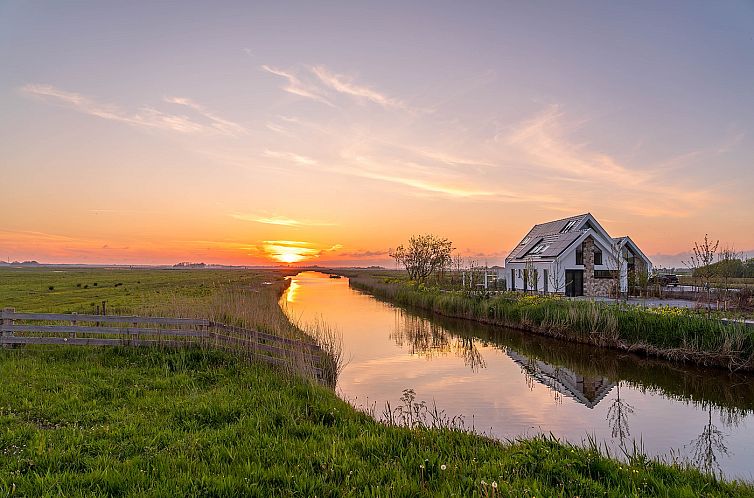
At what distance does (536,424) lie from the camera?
8750mm

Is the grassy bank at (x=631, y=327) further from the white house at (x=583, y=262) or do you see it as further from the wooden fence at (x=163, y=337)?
the wooden fence at (x=163, y=337)

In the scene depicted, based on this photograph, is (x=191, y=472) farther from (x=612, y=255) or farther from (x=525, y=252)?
(x=525, y=252)

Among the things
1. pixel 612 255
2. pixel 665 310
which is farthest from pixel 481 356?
pixel 612 255

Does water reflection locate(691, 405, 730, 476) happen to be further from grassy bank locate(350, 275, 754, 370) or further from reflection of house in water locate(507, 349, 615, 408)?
grassy bank locate(350, 275, 754, 370)

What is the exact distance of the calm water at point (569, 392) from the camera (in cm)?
816

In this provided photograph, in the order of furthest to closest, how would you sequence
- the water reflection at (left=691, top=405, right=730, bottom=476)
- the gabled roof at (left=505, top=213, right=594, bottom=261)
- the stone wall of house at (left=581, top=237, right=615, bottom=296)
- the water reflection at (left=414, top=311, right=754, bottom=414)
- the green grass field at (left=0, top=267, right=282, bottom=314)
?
the stone wall of house at (left=581, top=237, right=615, bottom=296) → the gabled roof at (left=505, top=213, right=594, bottom=261) → the green grass field at (left=0, top=267, right=282, bottom=314) → the water reflection at (left=414, top=311, right=754, bottom=414) → the water reflection at (left=691, top=405, right=730, bottom=476)

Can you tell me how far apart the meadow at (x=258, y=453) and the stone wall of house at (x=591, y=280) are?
24.4 meters

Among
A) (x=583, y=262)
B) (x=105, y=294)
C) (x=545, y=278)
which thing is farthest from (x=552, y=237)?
(x=105, y=294)

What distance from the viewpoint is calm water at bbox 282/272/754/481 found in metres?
8.16

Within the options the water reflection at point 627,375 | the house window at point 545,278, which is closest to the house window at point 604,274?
the house window at point 545,278

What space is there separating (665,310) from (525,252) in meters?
17.5

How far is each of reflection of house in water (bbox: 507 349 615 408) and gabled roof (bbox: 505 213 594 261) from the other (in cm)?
1538

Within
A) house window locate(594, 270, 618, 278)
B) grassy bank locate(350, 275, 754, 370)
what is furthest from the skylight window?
grassy bank locate(350, 275, 754, 370)

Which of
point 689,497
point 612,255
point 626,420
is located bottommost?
point 626,420
